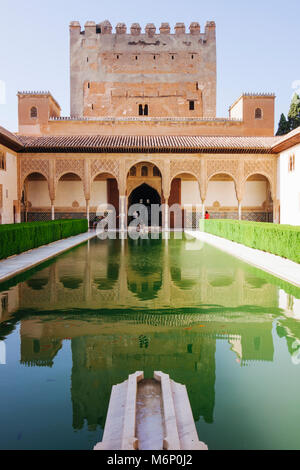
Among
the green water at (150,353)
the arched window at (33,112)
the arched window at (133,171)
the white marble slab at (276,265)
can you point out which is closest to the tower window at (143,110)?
the arched window at (133,171)

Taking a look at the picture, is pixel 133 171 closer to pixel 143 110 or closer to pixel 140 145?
pixel 140 145

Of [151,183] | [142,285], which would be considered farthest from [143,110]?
[142,285]

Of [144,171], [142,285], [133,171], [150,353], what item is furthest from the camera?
[144,171]

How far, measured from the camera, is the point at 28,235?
10844mm

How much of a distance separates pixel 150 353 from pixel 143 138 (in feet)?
67.6

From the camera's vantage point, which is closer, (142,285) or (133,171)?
(142,285)

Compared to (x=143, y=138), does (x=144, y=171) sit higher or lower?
lower

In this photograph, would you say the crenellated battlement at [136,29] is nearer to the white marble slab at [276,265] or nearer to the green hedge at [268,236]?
the green hedge at [268,236]

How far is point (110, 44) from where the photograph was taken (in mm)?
29781

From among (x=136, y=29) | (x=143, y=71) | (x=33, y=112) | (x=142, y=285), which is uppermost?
(x=136, y=29)

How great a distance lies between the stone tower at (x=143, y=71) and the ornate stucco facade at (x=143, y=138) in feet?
0.25

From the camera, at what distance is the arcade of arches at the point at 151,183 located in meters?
21.6

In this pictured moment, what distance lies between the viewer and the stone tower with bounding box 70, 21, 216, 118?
29.5 m
